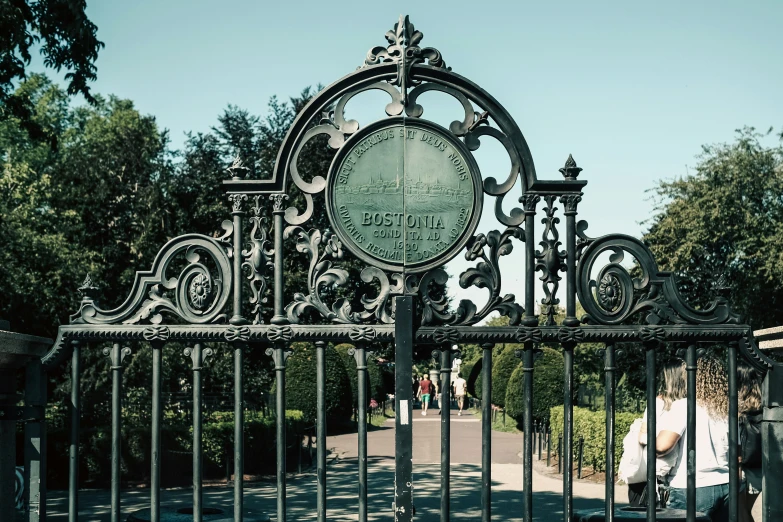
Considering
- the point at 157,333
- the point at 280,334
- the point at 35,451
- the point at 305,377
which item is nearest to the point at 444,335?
the point at 280,334

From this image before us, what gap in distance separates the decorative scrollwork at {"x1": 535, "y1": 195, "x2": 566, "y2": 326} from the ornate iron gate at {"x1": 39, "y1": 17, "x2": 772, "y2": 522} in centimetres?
1

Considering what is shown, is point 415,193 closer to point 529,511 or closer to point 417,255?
point 417,255

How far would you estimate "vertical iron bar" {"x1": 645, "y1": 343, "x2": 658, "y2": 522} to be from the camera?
20.7 ft

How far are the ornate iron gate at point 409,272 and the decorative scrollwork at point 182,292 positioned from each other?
0.05 ft

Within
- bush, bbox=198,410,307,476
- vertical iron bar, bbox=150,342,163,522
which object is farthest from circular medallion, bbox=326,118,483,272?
bush, bbox=198,410,307,476

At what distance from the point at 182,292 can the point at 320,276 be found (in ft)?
3.26

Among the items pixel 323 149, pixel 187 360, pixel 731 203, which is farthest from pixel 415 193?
pixel 731 203

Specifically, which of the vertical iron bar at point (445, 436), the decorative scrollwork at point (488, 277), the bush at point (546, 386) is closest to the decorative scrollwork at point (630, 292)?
the decorative scrollwork at point (488, 277)

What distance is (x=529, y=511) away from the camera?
6.48 metres

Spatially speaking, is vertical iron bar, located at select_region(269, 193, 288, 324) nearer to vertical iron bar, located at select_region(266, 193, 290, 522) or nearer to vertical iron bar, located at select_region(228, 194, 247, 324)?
vertical iron bar, located at select_region(266, 193, 290, 522)

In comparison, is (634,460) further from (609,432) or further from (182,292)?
(182,292)

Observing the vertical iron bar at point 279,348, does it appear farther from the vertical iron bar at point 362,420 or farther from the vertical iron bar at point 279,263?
the vertical iron bar at point 362,420

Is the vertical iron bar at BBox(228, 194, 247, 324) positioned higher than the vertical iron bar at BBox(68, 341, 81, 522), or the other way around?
the vertical iron bar at BBox(228, 194, 247, 324)

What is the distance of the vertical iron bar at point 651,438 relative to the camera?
6305 mm
